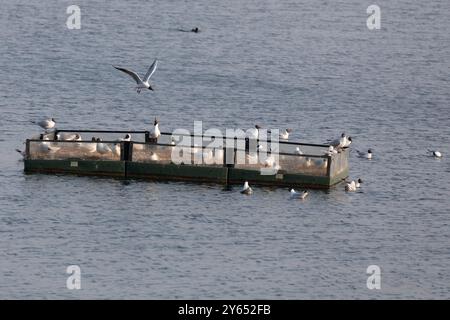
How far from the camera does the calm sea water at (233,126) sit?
5844 centimetres

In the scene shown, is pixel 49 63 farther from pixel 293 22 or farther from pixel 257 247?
pixel 257 247

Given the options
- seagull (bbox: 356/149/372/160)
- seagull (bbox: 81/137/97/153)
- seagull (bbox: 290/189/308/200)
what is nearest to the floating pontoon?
seagull (bbox: 81/137/97/153)

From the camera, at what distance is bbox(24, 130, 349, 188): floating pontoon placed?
68.8 m

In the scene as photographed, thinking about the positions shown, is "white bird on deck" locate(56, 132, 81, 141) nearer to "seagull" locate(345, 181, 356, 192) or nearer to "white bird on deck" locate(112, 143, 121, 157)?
"white bird on deck" locate(112, 143, 121, 157)

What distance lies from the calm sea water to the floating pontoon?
26.2 inches

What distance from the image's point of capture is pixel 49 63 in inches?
4380

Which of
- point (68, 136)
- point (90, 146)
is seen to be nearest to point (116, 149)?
point (90, 146)

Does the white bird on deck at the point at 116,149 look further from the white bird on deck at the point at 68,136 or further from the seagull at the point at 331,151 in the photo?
the seagull at the point at 331,151

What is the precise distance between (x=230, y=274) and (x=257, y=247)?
13.5 feet

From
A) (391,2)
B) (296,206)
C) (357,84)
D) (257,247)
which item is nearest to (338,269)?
(257,247)

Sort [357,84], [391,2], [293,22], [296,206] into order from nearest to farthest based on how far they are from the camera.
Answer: [296,206]
[357,84]
[293,22]
[391,2]

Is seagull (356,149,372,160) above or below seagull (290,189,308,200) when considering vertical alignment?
above
